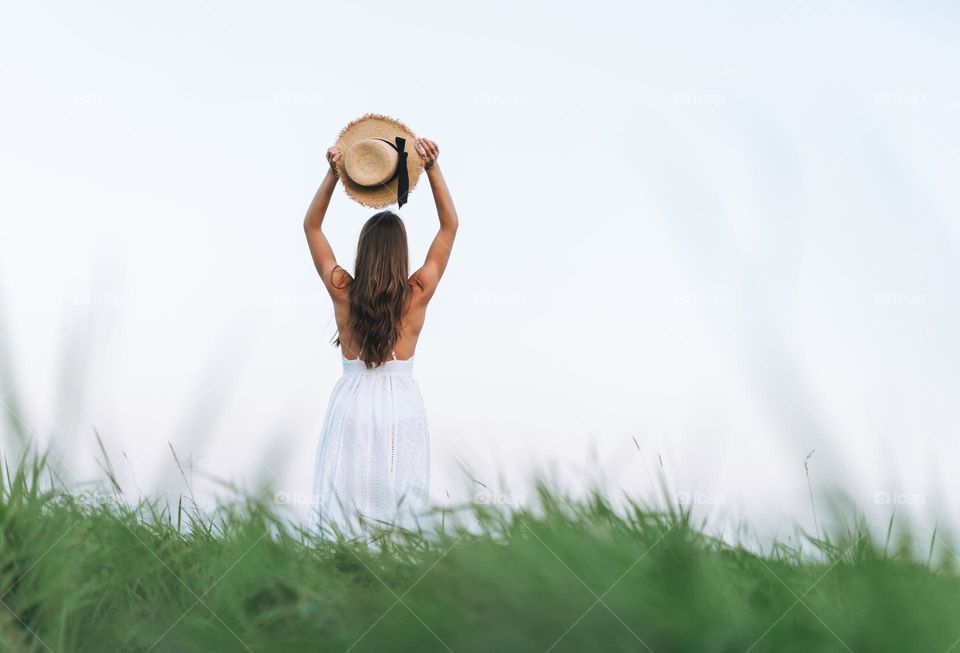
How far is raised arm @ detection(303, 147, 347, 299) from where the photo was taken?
4988mm

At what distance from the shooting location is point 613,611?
226 centimetres

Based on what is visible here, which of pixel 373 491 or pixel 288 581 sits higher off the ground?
pixel 288 581

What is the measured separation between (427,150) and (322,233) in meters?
0.74

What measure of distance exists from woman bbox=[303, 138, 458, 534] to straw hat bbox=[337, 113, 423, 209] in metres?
0.10

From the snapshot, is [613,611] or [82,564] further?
[82,564]

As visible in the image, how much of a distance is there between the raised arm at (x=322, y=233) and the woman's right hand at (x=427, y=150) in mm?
463

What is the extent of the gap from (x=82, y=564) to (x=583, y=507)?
5.45ft

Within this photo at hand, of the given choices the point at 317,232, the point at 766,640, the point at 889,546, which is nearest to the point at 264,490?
the point at 766,640

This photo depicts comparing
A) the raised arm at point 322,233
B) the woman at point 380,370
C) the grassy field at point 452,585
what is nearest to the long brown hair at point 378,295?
the woman at point 380,370

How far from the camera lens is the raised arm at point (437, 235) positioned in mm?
4949

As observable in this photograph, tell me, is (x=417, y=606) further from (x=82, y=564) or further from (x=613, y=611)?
(x=82, y=564)

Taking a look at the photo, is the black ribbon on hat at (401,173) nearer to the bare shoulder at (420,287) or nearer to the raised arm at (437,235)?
the raised arm at (437,235)

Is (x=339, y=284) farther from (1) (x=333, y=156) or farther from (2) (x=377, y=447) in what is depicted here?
(2) (x=377, y=447)

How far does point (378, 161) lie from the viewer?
503 centimetres
